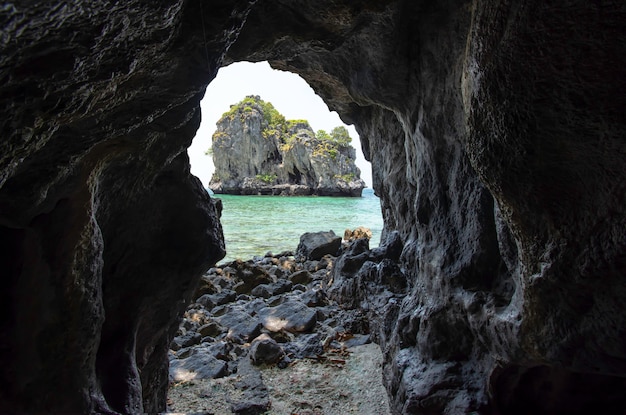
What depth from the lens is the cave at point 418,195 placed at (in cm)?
180

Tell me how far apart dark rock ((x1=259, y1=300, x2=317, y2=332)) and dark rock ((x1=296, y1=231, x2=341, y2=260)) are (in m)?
6.19

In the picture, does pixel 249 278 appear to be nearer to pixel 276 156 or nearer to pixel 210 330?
pixel 210 330

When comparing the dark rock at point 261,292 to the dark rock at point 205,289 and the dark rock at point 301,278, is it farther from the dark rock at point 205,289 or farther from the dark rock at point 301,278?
the dark rock at point 301,278

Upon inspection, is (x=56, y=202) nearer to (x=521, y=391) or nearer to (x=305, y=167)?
(x=521, y=391)

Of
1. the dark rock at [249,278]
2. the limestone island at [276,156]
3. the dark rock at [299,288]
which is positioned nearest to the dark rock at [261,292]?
the dark rock at [249,278]

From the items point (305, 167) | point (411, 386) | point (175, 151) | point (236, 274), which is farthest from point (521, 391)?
point (305, 167)

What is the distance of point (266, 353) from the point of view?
5.36 meters

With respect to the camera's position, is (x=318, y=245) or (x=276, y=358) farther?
(x=318, y=245)

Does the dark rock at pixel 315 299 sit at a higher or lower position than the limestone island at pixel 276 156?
lower

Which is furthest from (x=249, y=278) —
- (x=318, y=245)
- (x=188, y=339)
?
(x=318, y=245)

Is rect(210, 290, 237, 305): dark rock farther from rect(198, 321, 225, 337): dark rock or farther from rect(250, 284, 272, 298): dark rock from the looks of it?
rect(198, 321, 225, 337): dark rock

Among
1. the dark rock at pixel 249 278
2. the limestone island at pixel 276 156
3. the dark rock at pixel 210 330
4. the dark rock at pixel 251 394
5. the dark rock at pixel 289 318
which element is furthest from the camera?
the limestone island at pixel 276 156

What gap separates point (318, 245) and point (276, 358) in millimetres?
8530

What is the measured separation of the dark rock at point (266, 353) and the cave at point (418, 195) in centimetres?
141
